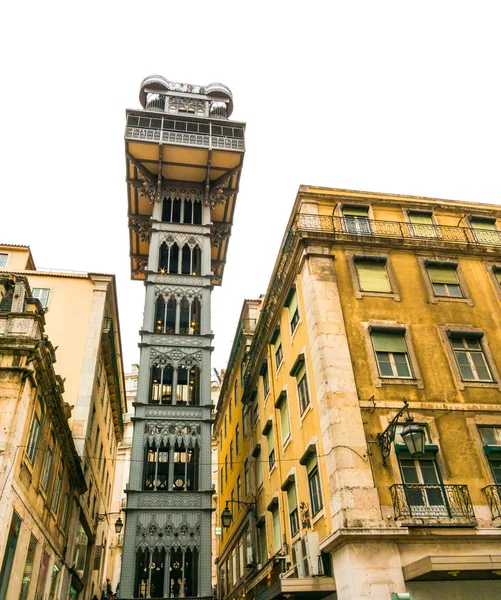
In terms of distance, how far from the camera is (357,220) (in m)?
23.0

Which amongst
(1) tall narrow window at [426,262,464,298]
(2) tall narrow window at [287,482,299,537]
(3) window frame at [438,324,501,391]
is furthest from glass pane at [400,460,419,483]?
(1) tall narrow window at [426,262,464,298]

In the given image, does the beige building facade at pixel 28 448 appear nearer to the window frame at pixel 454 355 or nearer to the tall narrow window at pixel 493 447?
the window frame at pixel 454 355

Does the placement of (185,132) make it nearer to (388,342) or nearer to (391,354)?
(388,342)

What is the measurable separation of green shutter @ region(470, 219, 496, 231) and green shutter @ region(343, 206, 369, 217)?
198 inches

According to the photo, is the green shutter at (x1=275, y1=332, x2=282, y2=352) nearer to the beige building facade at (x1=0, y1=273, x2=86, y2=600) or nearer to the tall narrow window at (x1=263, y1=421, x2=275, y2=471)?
the tall narrow window at (x1=263, y1=421, x2=275, y2=471)

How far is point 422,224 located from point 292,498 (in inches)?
504

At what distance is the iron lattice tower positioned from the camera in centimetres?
2477

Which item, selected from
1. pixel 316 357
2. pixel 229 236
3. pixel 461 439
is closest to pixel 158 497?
pixel 316 357

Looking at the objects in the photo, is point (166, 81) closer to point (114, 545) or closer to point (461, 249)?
point (461, 249)

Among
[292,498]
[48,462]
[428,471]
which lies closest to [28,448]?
[48,462]

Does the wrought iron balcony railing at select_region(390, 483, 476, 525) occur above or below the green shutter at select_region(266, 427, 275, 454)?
below

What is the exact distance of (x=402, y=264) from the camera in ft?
70.6

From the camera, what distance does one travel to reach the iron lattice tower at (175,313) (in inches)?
975

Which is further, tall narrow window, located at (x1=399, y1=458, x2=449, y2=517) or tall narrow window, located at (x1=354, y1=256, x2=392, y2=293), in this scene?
tall narrow window, located at (x1=354, y1=256, x2=392, y2=293)
